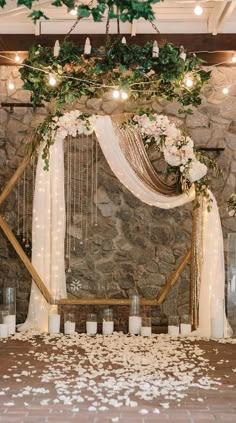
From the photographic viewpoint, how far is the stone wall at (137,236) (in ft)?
23.2

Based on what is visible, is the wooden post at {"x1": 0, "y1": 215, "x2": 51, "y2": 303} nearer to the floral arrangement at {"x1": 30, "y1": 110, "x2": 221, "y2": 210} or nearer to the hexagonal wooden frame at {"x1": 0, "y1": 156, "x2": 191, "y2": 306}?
the hexagonal wooden frame at {"x1": 0, "y1": 156, "x2": 191, "y2": 306}

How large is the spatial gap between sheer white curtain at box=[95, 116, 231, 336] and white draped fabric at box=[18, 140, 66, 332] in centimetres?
55

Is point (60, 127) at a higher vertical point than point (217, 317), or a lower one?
higher

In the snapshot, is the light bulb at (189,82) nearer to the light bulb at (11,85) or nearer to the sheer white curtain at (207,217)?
the sheer white curtain at (207,217)

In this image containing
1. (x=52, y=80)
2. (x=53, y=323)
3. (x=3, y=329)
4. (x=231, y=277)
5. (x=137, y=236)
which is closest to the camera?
(x=52, y=80)

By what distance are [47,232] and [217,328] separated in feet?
6.63

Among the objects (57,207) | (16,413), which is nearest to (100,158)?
(57,207)

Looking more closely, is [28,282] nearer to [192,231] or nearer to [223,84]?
[192,231]

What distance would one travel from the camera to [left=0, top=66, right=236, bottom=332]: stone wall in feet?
23.2

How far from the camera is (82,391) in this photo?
420cm

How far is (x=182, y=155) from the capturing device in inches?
246

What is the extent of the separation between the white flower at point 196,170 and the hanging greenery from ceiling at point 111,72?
980mm

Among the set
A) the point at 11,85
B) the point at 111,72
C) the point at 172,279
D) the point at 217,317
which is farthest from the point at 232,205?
the point at 11,85

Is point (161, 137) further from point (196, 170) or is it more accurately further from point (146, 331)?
point (146, 331)
